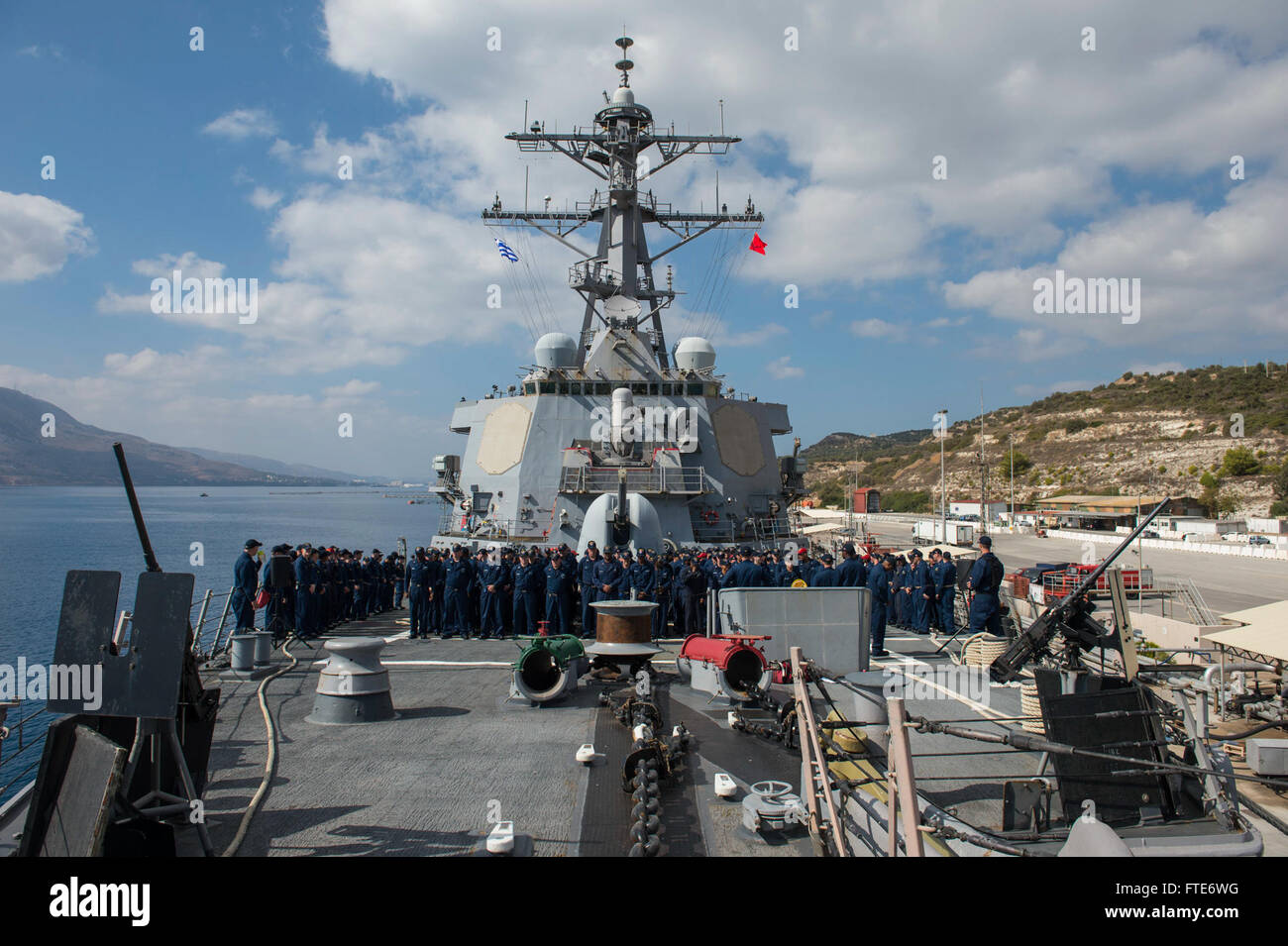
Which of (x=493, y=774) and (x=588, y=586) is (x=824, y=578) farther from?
(x=493, y=774)

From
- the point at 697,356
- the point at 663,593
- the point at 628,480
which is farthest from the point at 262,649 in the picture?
the point at 697,356

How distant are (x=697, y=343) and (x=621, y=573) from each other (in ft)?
26.3

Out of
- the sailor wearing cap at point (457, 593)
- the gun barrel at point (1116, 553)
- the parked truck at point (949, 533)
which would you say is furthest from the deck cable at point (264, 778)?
the parked truck at point (949, 533)

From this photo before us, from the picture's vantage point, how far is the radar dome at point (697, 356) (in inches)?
669

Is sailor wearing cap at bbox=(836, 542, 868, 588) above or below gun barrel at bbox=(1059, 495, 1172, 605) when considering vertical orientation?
below

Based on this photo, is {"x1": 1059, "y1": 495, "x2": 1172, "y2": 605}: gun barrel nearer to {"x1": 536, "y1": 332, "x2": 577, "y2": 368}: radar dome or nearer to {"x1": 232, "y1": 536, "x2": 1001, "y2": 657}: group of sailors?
{"x1": 232, "y1": 536, "x2": 1001, "y2": 657}: group of sailors

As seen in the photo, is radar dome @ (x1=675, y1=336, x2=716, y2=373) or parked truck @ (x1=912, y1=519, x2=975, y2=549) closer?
radar dome @ (x1=675, y1=336, x2=716, y2=373)

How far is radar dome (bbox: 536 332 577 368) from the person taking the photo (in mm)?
16453

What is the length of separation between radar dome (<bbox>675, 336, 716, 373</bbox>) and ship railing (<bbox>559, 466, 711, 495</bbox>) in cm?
348

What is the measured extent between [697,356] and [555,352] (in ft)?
9.88

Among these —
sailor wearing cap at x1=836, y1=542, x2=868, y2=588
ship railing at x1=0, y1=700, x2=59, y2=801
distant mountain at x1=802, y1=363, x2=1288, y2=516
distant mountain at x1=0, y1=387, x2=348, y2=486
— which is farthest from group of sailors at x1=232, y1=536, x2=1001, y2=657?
distant mountain at x1=0, y1=387, x2=348, y2=486

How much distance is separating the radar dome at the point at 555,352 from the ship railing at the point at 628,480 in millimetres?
3054
